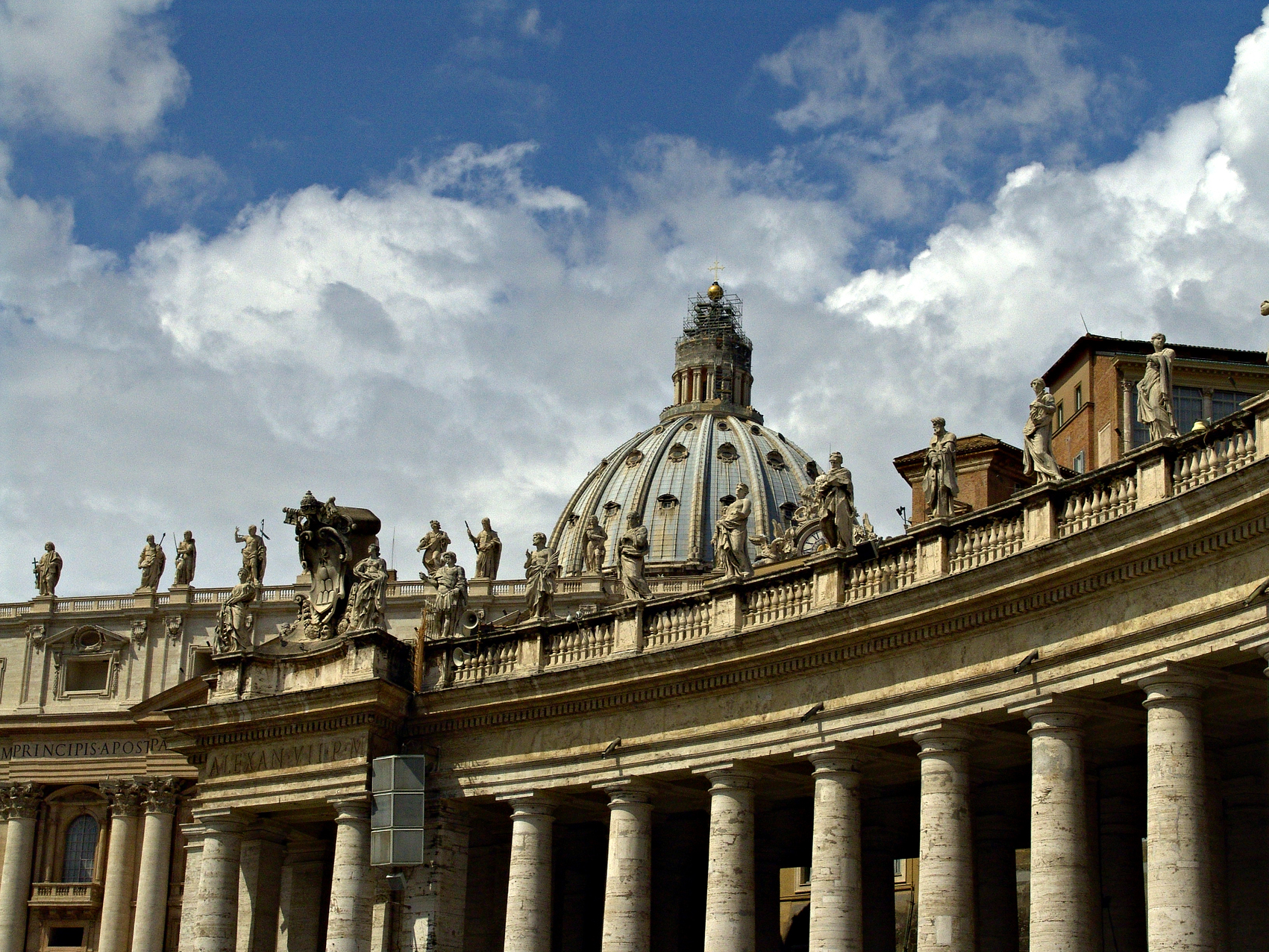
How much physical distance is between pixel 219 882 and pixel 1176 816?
24.9 m

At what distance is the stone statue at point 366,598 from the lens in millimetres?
46219

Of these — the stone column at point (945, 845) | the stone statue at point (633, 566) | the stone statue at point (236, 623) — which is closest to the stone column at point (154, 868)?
the stone statue at point (236, 623)

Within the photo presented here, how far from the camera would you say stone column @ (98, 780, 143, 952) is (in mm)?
→ 92688

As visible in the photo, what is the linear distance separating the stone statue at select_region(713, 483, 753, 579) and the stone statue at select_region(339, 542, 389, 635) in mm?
8180

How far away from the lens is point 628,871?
40.3 metres

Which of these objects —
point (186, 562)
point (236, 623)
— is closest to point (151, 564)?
point (186, 562)

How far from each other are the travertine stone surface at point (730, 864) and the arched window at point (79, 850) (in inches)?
2555

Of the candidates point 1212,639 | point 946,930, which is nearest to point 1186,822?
point 1212,639

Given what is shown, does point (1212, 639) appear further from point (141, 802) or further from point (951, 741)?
point (141, 802)

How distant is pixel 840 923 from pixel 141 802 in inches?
2493

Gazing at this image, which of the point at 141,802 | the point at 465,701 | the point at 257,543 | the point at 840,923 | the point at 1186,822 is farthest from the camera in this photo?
the point at 141,802

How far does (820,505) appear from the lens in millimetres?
40812

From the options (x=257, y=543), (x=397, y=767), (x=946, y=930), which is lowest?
(x=946, y=930)

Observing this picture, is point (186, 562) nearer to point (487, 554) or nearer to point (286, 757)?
point (487, 554)
